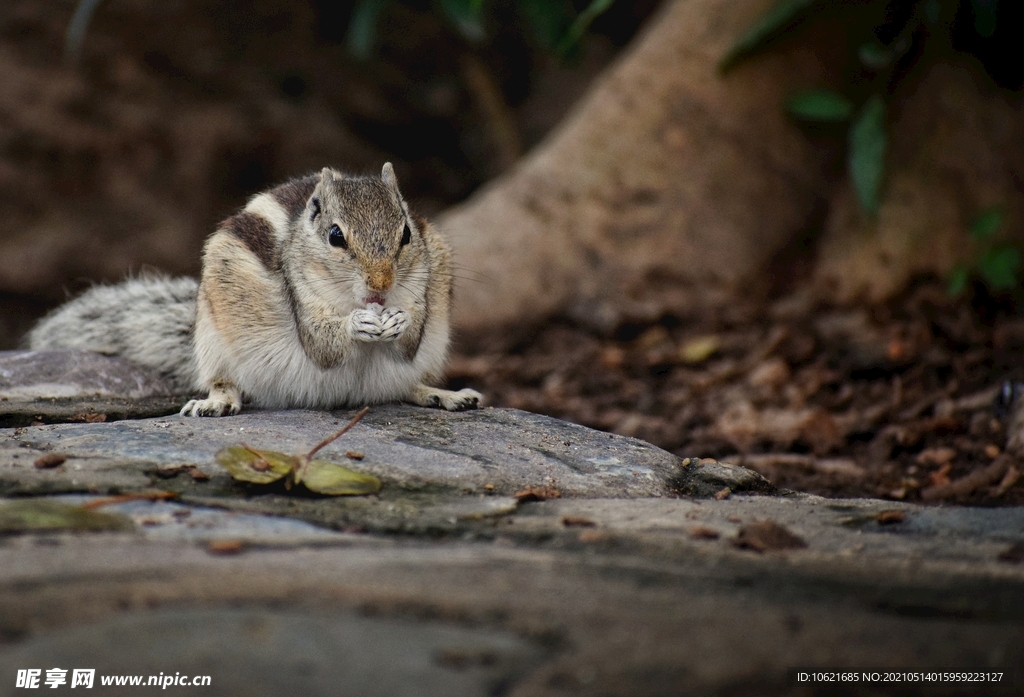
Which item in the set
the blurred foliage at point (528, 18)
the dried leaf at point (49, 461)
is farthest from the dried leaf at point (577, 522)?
the blurred foliage at point (528, 18)

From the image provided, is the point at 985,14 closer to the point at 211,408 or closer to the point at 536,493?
the point at 536,493

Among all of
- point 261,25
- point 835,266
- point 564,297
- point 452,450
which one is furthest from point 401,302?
point 261,25

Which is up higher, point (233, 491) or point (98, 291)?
point (98, 291)

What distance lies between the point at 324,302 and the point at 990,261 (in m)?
4.43

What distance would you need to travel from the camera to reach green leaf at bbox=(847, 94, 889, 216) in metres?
6.87

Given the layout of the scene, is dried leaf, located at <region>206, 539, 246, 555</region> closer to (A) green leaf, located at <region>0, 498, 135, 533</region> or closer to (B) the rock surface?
(B) the rock surface

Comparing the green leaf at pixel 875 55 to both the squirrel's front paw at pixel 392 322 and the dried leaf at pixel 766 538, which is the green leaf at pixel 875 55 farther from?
the dried leaf at pixel 766 538

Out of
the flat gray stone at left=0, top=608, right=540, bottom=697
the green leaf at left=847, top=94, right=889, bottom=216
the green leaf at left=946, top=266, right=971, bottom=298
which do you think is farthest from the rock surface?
the green leaf at left=847, top=94, right=889, bottom=216

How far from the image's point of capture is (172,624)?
80.7 inches

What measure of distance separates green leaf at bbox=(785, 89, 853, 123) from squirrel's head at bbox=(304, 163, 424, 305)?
3.75 meters

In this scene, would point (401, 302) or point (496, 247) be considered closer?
point (401, 302)

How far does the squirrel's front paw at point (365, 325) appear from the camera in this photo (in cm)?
426

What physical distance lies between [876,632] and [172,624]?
141 centimetres

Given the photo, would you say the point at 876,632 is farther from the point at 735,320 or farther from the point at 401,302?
the point at 735,320
